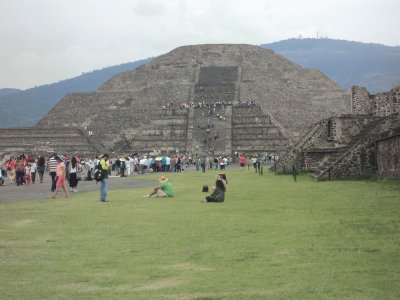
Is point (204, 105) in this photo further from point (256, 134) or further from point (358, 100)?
point (358, 100)

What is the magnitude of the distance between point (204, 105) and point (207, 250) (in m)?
51.6

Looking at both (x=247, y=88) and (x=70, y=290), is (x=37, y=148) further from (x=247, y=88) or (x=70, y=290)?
(x=70, y=290)

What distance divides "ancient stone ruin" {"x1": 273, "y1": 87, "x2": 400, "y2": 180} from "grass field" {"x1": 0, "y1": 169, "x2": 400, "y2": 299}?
499cm

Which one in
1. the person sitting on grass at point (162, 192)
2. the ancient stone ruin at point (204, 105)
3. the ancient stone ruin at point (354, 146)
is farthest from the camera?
the ancient stone ruin at point (204, 105)

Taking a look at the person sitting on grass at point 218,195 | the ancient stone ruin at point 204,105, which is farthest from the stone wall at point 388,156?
the ancient stone ruin at point 204,105

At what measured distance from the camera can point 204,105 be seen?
60.1 m

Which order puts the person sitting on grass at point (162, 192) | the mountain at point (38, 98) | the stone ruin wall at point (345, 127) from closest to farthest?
1. the person sitting on grass at point (162, 192)
2. the stone ruin wall at point (345, 127)
3. the mountain at point (38, 98)

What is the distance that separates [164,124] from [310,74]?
19.3 meters

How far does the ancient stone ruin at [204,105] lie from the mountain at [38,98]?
32822 millimetres

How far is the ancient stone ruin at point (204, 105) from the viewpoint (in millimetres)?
53125

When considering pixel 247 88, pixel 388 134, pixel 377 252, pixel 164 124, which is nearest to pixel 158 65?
pixel 247 88

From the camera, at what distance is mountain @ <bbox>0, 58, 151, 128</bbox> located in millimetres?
106125

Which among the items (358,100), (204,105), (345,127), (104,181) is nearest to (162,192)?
(104,181)

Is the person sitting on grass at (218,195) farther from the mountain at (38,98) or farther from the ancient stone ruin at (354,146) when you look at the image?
the mountain at (38,98)
